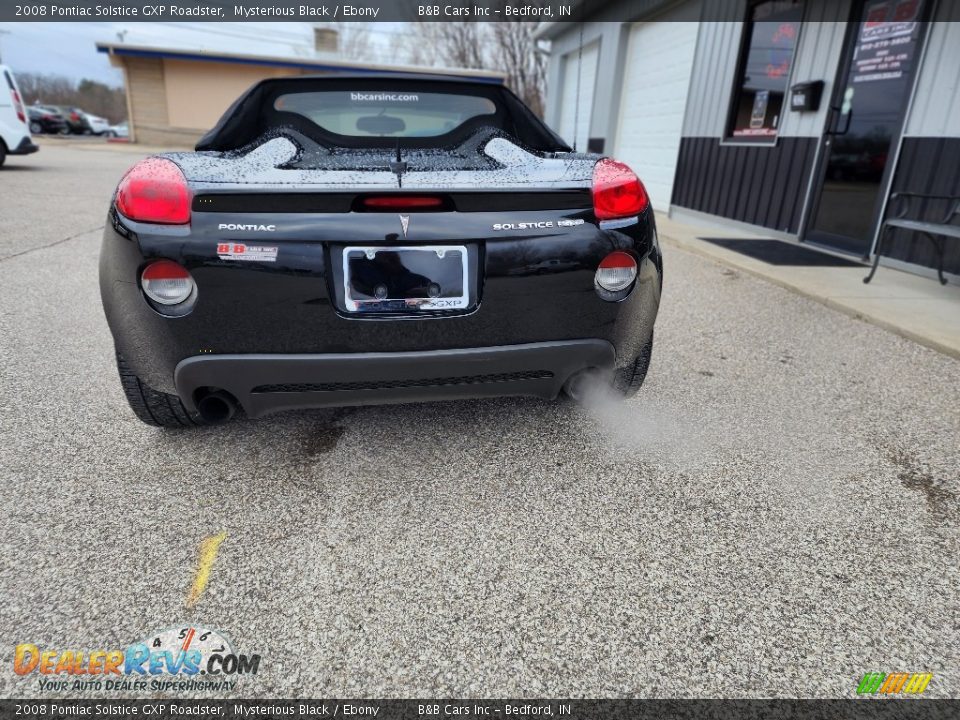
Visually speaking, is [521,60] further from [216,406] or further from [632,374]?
[216,406]

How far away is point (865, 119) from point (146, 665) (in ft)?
→ 23.1

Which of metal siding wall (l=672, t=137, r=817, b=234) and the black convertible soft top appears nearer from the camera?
the black convertible soft top

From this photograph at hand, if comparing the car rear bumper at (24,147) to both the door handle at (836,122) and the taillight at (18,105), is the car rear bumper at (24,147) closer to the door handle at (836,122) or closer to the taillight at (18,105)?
the taillight at (18,105)

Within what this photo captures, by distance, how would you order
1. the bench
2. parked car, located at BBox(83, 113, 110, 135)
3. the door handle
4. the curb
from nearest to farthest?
the curb < the bench < the door handle < parked car, located at BBox(83, 113, 110, 135)

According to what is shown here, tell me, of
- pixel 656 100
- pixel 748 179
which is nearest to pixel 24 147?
pixel 656 100

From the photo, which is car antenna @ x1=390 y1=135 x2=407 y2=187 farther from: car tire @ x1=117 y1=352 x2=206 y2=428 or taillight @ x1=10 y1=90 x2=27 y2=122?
taillight @ x1=10 y1=90 x2=27 y2=122

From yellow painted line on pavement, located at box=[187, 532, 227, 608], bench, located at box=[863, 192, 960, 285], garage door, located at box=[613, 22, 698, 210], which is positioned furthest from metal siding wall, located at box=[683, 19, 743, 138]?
yellow painted line on pavement, located at box=[187, 532, 227, 608]

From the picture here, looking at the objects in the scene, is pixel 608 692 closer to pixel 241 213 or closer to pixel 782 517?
pixel 782 517

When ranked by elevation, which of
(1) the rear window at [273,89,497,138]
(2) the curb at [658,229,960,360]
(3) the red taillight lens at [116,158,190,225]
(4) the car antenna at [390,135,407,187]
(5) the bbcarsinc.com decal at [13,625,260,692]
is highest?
(1) the rear window at [273,89,497,138]

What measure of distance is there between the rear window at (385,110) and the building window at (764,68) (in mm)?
5832

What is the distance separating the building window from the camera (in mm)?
7039

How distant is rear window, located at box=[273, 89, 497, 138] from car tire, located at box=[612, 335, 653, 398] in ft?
4.27

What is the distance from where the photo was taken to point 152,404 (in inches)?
82.3

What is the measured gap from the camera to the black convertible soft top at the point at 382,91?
8.58ft
